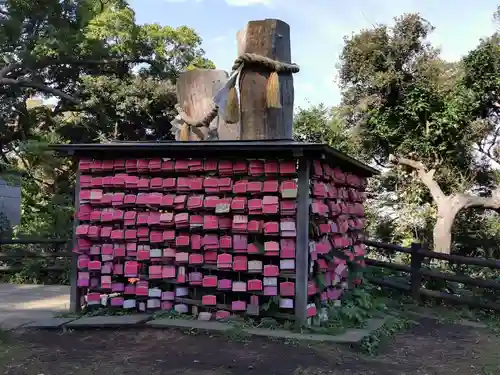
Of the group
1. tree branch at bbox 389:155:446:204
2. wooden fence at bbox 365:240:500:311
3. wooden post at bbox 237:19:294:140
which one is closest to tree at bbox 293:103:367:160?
tree branch at bbox 389:155:446:204

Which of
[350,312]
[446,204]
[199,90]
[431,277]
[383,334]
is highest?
[199,90]

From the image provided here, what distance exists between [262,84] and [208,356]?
10.8ft

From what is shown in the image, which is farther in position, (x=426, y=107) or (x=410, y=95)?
(x=410, y=95)

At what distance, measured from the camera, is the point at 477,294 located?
699 cm

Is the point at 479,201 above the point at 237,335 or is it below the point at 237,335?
above

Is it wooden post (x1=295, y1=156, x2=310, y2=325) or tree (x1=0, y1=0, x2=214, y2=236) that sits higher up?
tree (x1=0, y1=0, x2=214, y2=236)

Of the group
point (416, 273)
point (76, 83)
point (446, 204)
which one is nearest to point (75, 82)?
point (76, 83)

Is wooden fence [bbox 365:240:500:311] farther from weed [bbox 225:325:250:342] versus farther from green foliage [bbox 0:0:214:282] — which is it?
green foliage [bbox 0:0:214:282]

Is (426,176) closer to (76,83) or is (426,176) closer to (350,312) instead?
(350,312)

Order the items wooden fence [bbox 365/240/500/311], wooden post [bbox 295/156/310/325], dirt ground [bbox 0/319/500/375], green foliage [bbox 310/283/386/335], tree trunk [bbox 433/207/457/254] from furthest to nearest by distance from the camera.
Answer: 1. tree trunk [bbox 433/207/457/254]
2. wooden fence [bbox 365/240/500/311]
3. green foliage [bbox 310/283/386/335]
4. wooden post [bbox 295/156/310/325]
5. dirt ground [bbox 0/319/500/375]

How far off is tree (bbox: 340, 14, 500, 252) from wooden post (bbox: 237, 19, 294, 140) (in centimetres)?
920

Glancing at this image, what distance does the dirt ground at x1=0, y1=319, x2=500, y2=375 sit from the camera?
4.03 metres

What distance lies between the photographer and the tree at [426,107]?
1422 cm

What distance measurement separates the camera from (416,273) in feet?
24.9
